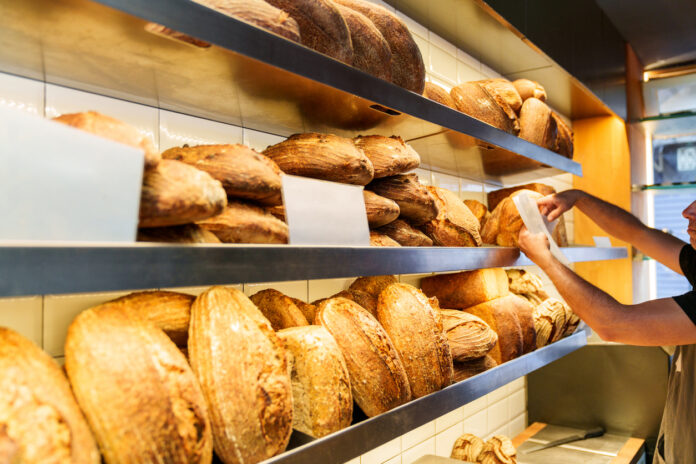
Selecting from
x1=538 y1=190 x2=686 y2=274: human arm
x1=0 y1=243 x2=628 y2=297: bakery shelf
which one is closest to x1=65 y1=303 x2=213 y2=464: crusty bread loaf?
x1=0 y1=243 x2=628 y2=297: bakery shelf

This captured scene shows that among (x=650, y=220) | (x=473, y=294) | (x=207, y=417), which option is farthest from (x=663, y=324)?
(x=650, y=220)

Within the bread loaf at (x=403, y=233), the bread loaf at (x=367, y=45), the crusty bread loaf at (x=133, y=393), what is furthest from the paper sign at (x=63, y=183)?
the bread loaf at (x=403, y=233)

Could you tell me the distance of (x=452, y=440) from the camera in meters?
2.30

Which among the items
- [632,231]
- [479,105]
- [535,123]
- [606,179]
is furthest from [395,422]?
[606,179]

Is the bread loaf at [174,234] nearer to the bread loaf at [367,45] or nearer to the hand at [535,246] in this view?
the bread loaf at [367,45]

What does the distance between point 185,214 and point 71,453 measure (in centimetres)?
33

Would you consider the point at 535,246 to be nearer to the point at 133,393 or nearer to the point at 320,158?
the point at 320,158

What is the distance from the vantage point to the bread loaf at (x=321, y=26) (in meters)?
1.07

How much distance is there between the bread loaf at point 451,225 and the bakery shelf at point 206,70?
0.23 m

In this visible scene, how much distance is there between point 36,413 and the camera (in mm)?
641

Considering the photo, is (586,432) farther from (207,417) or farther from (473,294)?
(207,417)

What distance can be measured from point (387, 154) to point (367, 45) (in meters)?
0.26

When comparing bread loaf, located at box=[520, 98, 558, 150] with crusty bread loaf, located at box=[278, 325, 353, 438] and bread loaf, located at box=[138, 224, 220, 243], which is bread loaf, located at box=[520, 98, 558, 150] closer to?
crusty bread loaf, located at box=[278, 325, 353, 438]

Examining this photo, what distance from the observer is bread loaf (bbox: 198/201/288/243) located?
0.93 meters
